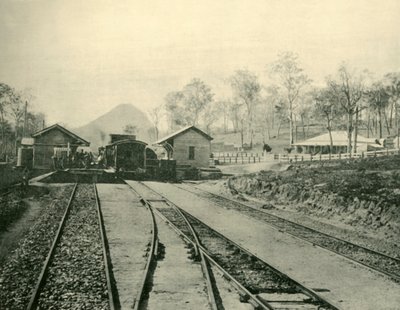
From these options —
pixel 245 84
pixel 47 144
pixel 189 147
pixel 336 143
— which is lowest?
pixel 189 147

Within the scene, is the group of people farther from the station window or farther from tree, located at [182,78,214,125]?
tree, located at [182,78,214,125]

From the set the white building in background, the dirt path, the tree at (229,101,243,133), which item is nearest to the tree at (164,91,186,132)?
the tree at (229,101,243,133)

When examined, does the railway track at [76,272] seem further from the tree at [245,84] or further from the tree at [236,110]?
the tree at [236,110]

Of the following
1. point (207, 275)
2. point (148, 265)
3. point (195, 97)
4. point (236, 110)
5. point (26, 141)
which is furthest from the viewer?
point (236, 110)

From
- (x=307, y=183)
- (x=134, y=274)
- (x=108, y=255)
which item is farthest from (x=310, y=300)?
(x=307, y=183)

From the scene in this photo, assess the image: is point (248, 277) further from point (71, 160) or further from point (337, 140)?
point (337, 140)

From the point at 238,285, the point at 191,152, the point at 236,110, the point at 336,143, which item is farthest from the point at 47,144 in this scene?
the point at 236,110

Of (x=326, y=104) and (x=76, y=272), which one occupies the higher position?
(x=326, y=104)
